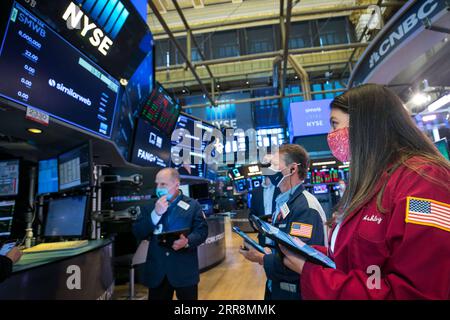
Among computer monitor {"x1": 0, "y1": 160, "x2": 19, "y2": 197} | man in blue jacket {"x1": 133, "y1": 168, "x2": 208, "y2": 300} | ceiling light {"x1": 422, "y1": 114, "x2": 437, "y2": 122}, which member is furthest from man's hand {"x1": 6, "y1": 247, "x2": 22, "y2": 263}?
ceiling light {"x1": 422, "y1": 114, "x2": 437, "y2": 122}

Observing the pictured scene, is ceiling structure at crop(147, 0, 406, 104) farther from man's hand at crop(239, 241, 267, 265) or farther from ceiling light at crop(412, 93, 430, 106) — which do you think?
man's hand at crop(239, 241, 267, 265)

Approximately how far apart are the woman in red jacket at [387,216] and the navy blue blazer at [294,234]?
2.14 feet

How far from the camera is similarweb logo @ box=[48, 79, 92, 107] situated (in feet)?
8.12

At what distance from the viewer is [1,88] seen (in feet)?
6.56

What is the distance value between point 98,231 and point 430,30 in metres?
4.45

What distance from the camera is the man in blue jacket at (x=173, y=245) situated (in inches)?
90.4

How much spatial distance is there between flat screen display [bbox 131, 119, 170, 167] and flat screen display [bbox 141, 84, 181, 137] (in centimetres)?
11

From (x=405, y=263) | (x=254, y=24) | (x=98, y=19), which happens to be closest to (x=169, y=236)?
(x=405, y=263)

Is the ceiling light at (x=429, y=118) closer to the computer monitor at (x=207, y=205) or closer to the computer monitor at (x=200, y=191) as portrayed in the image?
the computer monitor at (x=200, y=191)

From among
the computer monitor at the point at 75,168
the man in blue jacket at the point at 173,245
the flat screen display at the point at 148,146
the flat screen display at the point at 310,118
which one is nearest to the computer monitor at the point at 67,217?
the computer monitor at the point at 75,168

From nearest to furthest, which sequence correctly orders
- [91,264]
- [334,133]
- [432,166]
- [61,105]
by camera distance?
[432,166], [334,133], [91,264], [61,105]

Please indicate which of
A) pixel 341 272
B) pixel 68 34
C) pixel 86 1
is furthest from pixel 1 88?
pixel 341 272

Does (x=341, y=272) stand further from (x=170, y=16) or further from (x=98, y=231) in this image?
(x=170, y=16)

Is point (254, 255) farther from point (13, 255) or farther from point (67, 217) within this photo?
point (67, 217)
